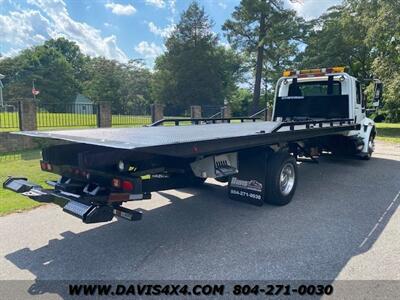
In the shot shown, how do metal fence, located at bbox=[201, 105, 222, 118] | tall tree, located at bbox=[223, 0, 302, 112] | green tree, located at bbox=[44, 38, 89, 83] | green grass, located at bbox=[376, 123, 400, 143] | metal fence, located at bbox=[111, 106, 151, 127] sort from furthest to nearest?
green tree, located at bbox=[44, 38, 89, 83]
tall tree, located at bbox=[223, 0, 302, 112]
metal fence, located at bbox=[201, 105, 222, 118]
green grass, located at bbox=[376, 123, 400, 143]
metal fence, located at bbox=[111, 106, 151, 127]

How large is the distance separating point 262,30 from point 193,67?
51.3 ft

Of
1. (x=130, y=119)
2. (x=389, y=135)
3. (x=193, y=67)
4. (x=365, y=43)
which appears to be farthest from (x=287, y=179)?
(x=193, y=67)

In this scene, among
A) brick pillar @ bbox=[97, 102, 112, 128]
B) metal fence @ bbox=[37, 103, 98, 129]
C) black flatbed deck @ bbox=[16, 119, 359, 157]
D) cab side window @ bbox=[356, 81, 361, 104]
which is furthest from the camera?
brick pillar @ bbox=[97, 102, 112, 128]

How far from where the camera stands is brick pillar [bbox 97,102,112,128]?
496 inches

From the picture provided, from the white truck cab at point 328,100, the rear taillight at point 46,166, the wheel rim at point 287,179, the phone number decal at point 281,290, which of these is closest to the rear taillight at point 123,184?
the rear taillight at point 46,166

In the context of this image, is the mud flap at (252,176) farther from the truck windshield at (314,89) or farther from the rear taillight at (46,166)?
the truck windshield at (314,89)

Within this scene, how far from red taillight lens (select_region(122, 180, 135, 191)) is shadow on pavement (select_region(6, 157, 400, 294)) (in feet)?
2.75

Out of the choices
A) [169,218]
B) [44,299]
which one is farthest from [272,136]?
[44,299]

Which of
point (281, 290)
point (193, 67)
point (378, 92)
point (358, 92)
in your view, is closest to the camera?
point (281, 290)

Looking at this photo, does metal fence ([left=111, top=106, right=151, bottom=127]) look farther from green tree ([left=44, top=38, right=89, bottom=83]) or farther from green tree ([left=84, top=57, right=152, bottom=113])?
green tree ([left=44, top=38, right=89, bottom=83])

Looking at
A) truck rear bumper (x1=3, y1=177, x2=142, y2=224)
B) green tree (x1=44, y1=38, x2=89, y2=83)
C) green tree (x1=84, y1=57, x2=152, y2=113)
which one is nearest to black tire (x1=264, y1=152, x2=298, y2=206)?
truck rear bumper (x1=3, y1=177, x2=142, y2=224)

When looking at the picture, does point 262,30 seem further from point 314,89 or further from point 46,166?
point 46,166

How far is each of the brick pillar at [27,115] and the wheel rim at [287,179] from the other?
8885 millimetres

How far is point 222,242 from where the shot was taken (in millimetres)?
4082
